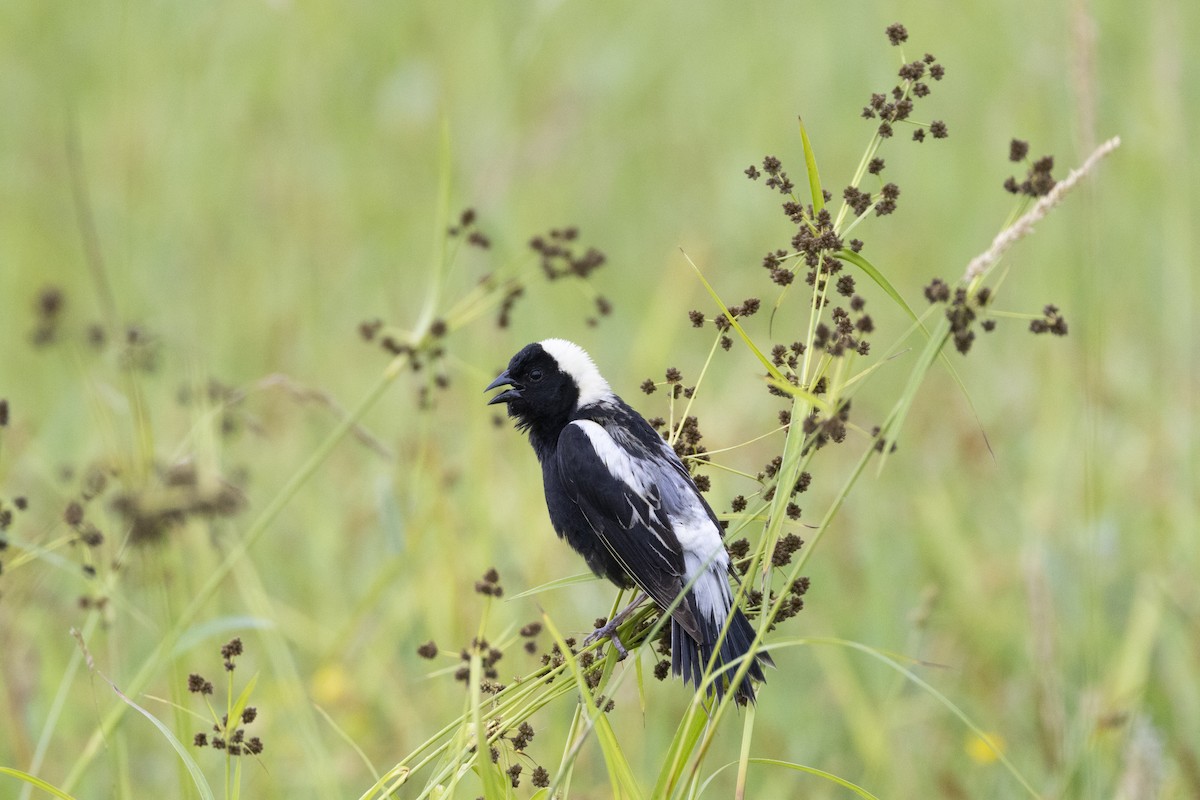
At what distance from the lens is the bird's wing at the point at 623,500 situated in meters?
2.61

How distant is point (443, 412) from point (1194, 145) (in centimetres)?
441

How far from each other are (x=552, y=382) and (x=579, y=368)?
72 mm

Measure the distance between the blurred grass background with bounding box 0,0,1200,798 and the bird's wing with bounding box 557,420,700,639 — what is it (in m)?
0.40

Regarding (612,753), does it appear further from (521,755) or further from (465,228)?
(465,228)

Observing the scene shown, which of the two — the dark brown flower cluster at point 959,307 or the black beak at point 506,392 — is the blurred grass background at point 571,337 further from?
the dark brown flower cluster at point 959,307

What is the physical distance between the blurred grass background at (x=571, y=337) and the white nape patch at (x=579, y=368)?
417 millimetres

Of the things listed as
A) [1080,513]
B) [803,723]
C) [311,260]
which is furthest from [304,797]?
[311,260]

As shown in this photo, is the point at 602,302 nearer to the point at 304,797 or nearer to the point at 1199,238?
the point at 304,797

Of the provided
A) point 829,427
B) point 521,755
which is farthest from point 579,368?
point 829,427

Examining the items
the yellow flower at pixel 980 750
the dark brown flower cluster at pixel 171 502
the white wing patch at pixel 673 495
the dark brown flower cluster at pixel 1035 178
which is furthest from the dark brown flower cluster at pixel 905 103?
the yellow flower at pixel 980 750

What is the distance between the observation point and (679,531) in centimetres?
274

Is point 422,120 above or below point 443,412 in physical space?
above

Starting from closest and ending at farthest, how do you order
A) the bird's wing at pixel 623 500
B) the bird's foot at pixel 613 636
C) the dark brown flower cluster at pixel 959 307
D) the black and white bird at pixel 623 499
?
the dark brown flower cluster at pixel 959 307 < the bird's foot at pixel 613 636 < the black and white bird at pixel 623 499 < the bird's wing at pixel 623 500

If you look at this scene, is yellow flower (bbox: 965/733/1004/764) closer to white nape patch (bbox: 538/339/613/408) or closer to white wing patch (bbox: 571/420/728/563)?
white wing patch (bbox: 571/420/728/563)
